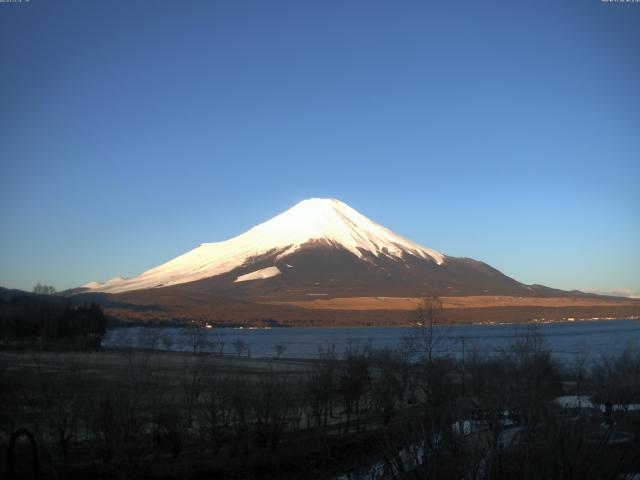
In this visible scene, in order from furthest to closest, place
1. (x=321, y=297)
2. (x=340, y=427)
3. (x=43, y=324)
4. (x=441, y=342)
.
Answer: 1. (x=321, y=297)
2. (x=441, y=342)
3. (x=43, y=324)
4. (x=340, y=427)

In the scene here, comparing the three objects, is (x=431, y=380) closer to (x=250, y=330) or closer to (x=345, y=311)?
(x=250, y=330)

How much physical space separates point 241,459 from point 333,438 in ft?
11.5

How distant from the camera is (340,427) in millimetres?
20719

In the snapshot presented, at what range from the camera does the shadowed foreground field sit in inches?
256

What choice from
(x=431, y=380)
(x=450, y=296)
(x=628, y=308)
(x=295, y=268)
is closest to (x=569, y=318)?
(x=628, y=308)

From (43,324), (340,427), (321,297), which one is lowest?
(340,427)

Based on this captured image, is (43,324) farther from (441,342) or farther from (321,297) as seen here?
(321,297)

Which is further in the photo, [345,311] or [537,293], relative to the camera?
[537,293]

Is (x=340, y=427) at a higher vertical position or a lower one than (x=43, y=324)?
lower

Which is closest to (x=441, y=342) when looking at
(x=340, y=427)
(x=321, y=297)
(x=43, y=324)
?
(x=43, y=324)

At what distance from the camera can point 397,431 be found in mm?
9086

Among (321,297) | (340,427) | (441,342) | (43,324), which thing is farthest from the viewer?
(321,297)

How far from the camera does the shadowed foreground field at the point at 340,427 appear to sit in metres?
6.51

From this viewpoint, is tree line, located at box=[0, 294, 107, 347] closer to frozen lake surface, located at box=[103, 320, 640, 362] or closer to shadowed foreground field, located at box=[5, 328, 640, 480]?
frozen lake surface, located at box=[103, 320, 640, 362]
